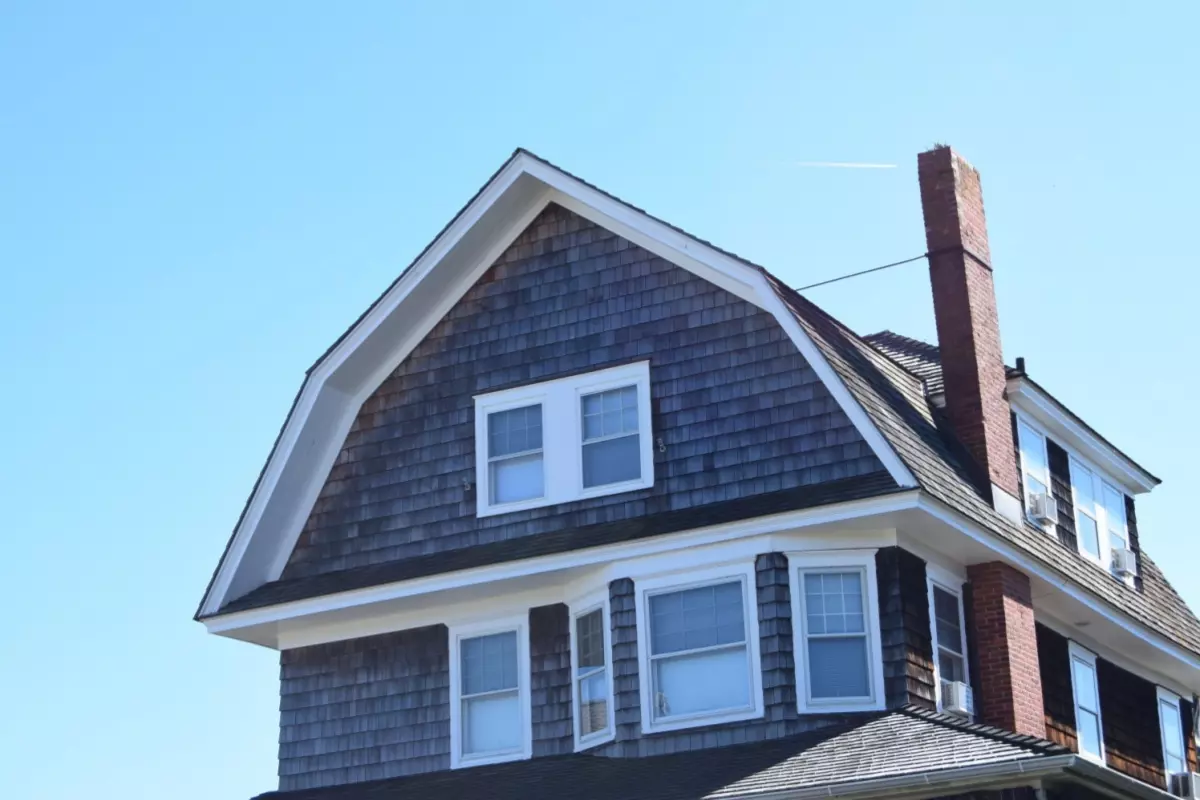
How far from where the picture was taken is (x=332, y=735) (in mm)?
23344

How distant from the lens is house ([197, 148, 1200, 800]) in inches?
806

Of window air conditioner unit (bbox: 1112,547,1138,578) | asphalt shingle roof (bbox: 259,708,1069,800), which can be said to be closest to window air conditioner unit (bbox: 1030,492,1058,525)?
window air conditioner unit (bbox: 1112,547,1138,578)

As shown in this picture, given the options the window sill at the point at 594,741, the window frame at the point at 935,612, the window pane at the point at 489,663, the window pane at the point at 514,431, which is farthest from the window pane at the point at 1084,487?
the window pane at the point at 489,663

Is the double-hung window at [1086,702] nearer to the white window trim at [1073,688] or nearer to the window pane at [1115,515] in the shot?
the white window trim at [1073,688]

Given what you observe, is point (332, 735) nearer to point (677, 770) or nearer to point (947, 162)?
point (677, 770)

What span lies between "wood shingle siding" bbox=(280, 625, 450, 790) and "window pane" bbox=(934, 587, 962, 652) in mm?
5873

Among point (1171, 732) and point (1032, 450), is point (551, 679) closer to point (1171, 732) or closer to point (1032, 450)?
point (1032, 450)

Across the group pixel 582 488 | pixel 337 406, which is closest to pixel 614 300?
pixel 582 488

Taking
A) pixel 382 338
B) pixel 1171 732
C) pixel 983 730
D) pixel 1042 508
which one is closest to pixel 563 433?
pixel 382 338

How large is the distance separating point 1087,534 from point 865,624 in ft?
21.6

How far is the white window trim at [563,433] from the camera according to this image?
22469 mm

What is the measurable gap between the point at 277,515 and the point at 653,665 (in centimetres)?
570

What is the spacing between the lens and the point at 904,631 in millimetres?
20375

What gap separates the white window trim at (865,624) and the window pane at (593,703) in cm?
239
